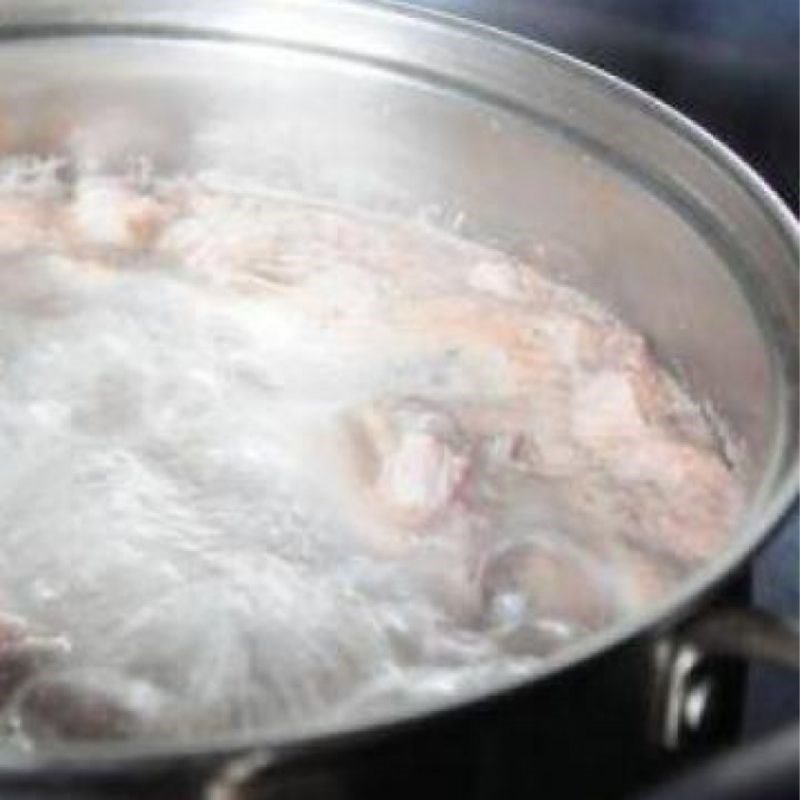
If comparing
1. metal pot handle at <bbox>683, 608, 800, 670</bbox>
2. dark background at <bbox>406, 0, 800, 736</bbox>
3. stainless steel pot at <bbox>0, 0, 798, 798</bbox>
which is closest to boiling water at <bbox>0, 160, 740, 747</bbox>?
stainless steel pot at <bbox>0, 0, 798, 798</bbox>

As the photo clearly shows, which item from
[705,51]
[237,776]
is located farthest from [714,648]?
[705,51]

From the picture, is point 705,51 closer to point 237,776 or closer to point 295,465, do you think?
point 295,465

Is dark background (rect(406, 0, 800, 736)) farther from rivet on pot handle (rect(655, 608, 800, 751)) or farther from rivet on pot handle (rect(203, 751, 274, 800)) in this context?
rivet on pot handle (rect(203, 751, 274, 800))

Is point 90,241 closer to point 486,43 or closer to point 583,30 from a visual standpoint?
point 486,43

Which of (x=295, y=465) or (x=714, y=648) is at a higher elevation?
(x=295, y=465)

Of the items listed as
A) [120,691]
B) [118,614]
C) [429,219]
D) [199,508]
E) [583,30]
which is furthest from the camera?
[583,30]

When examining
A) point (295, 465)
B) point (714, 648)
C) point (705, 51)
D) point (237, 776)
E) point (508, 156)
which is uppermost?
point (705, 51)

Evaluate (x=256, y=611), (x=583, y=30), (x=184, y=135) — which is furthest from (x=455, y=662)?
(x=583, y=30)
